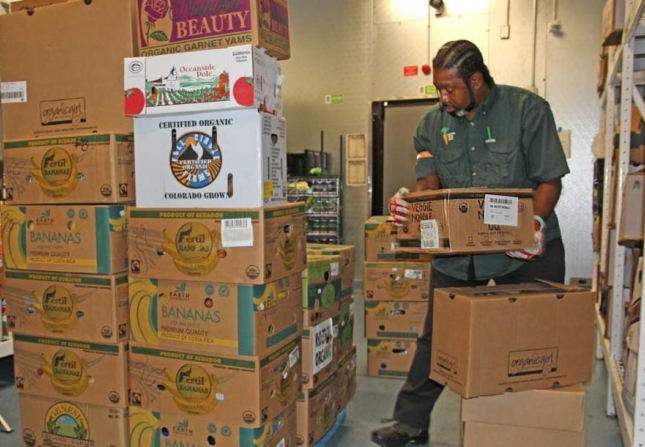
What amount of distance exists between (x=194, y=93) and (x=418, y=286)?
1.94 meters

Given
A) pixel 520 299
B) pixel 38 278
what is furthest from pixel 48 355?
pixel 520 299

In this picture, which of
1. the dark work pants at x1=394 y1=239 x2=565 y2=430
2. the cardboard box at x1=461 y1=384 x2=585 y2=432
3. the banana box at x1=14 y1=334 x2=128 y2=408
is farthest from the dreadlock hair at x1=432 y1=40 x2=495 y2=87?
the banana box at x1=14 y1=334 x2=128 y2=408

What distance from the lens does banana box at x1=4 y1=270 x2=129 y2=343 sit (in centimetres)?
193

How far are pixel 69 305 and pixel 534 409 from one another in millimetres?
1640

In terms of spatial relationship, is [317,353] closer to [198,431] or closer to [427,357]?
[427,357]

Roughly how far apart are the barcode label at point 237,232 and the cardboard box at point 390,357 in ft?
5.70

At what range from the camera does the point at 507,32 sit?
532 centimetres

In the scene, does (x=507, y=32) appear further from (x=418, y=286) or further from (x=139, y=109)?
(x=139, y=109)

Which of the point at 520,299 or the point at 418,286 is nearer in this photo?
the point at 520,299

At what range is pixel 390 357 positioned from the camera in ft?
10.6

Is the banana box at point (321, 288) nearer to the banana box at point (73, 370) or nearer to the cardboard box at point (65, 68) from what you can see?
the banana box at point (73, 370)

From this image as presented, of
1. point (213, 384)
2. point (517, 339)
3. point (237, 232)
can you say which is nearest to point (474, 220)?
point (517, 339)

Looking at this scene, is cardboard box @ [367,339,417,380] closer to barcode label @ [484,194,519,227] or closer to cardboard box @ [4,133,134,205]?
barcode label @ [484,194,519,227]

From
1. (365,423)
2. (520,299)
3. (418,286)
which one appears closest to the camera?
(520,299)
